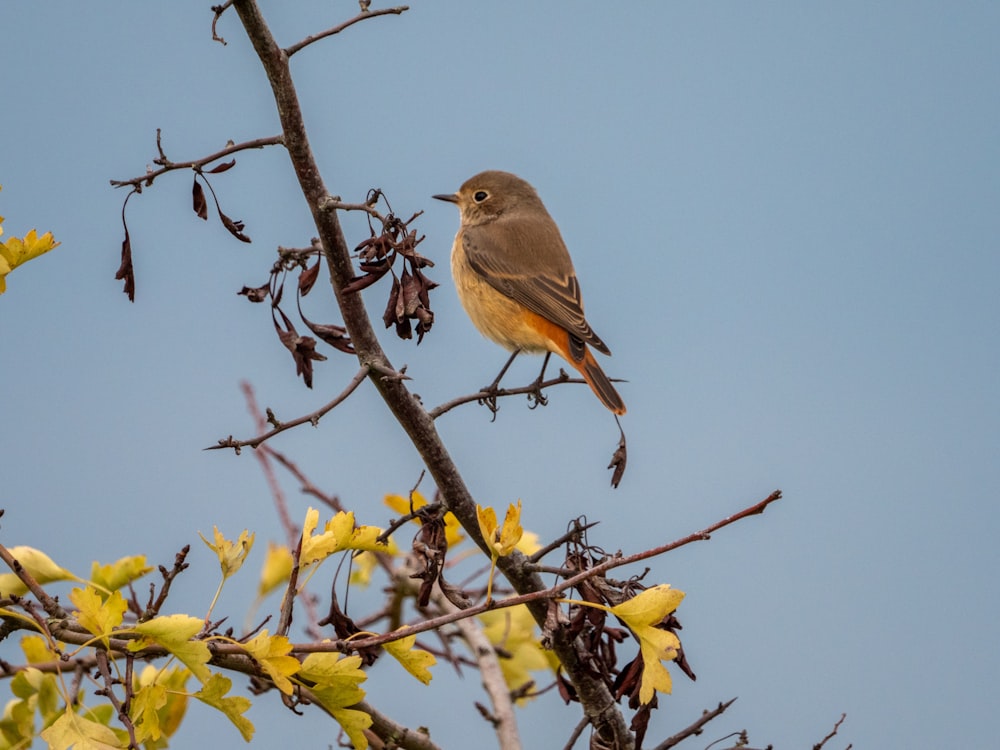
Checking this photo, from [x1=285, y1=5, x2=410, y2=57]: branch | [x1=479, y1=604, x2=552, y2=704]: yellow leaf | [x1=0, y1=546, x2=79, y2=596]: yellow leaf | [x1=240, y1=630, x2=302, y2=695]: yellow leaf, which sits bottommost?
[x1=240, y1=630, x2=302, y2=695]: yellow leaf

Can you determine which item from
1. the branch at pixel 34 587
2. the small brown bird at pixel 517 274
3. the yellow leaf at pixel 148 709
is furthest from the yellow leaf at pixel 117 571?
the small brown bird at pixel 517 274

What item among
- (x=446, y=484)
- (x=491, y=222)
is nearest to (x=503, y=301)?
(x=491, y=222)

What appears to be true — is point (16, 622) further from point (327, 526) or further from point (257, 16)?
point (257, 16)

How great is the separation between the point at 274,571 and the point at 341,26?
66.7 inches

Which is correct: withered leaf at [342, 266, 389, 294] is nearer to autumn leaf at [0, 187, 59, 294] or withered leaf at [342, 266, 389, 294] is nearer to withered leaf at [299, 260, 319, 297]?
withered leaf at [299, 260, 319, 297]

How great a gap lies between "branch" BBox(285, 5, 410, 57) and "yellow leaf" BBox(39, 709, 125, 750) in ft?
4.33

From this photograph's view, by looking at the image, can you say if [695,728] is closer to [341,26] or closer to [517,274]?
[341,26]

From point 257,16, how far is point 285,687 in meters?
1.29

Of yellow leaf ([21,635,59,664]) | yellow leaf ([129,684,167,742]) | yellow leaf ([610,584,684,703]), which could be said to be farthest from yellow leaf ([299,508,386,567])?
yellow leaf ([21,635,59,664])

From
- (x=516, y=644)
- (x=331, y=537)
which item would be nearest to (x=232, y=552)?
(x=331, y=537)

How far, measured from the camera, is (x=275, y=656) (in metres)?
1.90

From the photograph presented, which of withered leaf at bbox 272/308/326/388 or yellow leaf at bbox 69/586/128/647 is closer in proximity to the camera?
yellow leaf at bbox 69/586/128/647

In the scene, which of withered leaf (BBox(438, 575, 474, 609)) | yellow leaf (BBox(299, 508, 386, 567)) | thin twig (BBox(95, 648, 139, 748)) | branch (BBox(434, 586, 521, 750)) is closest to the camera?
thin twig (BBox(95, 648, 139, 748))

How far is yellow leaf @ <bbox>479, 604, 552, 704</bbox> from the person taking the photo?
3.48 m
